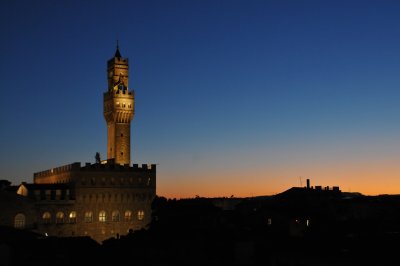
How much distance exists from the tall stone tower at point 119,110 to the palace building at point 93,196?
0.15 metres

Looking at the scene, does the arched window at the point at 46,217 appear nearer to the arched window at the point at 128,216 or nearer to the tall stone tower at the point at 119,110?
the arched window at the point at 128,216

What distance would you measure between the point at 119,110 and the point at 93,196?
16.3 metres

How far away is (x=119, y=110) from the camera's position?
99.3m

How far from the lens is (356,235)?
54.8 metres

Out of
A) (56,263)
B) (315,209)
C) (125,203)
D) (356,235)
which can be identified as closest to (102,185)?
(125,203)

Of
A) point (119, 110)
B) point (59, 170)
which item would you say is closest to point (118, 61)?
point (119, 110)

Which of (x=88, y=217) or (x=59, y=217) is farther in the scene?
(x=88, y=217)

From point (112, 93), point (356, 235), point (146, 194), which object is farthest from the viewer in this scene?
point (112, 93)

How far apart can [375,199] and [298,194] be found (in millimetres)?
10626

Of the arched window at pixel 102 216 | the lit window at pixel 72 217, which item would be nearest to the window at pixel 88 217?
the arched window at pixel 102 216

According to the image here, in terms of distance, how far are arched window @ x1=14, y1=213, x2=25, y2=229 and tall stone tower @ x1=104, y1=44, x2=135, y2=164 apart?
19599 millimetres

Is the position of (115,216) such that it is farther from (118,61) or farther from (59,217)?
(118,61)

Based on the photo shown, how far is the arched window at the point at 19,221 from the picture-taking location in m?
80.4

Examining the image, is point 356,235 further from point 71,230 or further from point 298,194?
point 71,230
